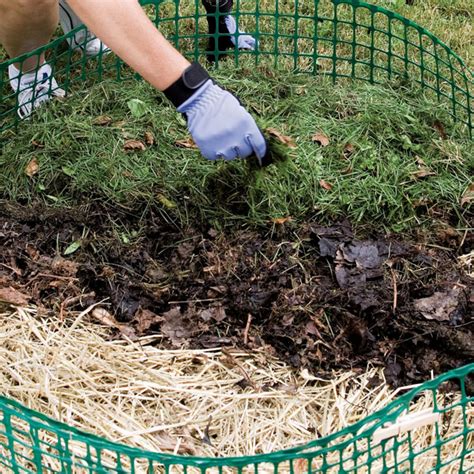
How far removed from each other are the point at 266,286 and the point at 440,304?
539 millimetres

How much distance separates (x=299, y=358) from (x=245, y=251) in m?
0.44

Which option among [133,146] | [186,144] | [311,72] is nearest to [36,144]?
[133,146]

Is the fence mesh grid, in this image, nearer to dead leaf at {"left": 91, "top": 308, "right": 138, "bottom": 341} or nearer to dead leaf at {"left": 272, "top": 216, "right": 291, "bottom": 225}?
dead leaf at {"left": 91, "top": 308, "right": 138, "bottom": 341}

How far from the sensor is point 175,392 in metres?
2.43

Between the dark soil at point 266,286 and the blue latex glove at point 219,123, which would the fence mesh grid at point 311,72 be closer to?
the dark soil at point 266,286

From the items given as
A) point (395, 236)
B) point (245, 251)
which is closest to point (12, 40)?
point (245, 251)

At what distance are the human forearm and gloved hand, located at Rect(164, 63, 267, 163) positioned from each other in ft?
0.21

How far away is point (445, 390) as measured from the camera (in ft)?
7.97

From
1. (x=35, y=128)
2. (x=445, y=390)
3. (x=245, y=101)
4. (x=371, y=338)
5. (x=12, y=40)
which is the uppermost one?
(x=12, y=40)

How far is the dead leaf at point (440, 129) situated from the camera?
3.32m

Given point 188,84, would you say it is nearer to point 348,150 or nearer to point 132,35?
point 132,35

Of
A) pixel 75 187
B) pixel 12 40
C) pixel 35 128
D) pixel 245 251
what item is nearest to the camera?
pixel 245 251

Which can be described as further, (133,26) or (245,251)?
(245,251)

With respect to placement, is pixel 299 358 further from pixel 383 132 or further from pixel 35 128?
pixel 35 128
